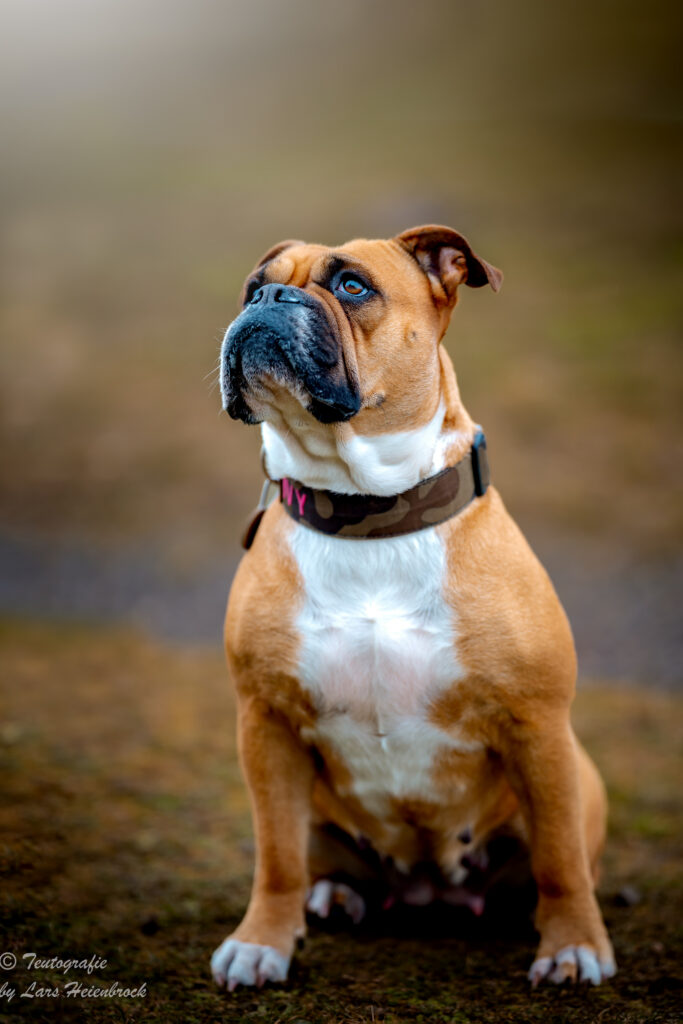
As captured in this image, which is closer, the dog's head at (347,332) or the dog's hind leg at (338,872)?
the dog's head at (347,332)

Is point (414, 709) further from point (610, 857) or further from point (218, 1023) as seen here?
point (610, 857)

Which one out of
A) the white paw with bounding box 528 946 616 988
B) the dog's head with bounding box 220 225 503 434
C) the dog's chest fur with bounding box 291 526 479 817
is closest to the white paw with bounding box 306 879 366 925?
the white paw with bounding box 528 946 616 988

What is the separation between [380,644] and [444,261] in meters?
1.13

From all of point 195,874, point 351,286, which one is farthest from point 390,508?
point 195,874

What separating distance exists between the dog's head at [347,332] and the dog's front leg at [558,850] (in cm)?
95

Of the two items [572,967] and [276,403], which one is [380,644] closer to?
[276,403]

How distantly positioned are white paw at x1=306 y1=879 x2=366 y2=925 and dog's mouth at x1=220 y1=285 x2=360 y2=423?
1.59 meters

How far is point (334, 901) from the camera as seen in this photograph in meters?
3.14

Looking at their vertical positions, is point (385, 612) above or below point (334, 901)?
above

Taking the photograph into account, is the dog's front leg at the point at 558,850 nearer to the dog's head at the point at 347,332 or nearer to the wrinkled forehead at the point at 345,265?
the dog's head at the point at 347,332

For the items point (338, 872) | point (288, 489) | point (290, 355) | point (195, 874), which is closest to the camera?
point (290, 355)

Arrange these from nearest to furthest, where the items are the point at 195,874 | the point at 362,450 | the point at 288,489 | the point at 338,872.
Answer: the point at 362,450 → the point at 288,489 → the point at 338,872 → the point at 195,874

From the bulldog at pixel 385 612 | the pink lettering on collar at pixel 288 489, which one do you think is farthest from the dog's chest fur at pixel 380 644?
the pink lettering on collar at pixel 288 489

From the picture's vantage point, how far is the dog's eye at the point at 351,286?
2615 mm
